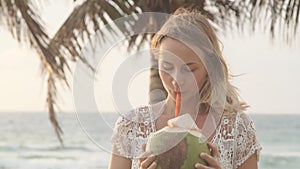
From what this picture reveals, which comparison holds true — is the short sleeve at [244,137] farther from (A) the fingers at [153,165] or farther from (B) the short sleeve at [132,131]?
(A) the fingers at [153,165]

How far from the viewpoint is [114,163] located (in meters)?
2.41

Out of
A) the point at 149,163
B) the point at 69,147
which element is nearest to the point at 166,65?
the point at 149,163

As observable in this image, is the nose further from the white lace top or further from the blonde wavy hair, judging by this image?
the white lace top

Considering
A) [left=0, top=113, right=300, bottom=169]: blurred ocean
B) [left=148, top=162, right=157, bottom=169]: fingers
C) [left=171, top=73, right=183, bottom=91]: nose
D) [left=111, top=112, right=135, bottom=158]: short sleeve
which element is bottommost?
[left=0, top=113, right=300, bottom=169]: blurred ocean

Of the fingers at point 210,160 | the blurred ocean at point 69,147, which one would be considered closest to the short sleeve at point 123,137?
the fingers at point 210,160

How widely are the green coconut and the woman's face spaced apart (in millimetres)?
94

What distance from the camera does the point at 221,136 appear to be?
7.86 feet

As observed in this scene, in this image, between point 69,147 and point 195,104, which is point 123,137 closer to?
point 195,104

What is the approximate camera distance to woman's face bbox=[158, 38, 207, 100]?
84.2 inches

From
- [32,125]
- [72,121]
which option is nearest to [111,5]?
[72,121]

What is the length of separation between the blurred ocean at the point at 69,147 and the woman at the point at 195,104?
20.0 metres

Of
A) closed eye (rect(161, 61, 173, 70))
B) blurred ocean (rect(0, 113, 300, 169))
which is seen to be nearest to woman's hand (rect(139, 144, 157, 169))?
closed eye (rect(161, 61, 173, 70))

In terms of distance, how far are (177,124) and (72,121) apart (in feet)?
107

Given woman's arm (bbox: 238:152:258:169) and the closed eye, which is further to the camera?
woman's arm (bbox: 238:152:258:169)
